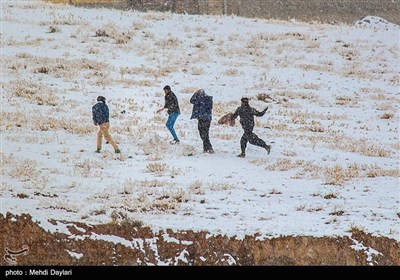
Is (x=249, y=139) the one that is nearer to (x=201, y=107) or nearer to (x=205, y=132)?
(x=205, y=132)

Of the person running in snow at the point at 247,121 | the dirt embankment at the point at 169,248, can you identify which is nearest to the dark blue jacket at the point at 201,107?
the person running in snow at the point at 247,121

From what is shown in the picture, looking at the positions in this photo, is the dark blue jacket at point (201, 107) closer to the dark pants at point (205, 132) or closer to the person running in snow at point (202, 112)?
the person running in snow at point (202, 112)

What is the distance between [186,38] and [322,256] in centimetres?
2710

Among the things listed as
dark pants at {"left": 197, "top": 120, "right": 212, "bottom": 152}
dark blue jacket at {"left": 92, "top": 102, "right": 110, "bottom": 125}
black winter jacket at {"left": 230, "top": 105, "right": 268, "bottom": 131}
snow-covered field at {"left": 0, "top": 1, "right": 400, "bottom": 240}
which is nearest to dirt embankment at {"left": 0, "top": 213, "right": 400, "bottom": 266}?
snow-covered field at {"left": 0, "top": 1, "right": 400, "bottom": 240}

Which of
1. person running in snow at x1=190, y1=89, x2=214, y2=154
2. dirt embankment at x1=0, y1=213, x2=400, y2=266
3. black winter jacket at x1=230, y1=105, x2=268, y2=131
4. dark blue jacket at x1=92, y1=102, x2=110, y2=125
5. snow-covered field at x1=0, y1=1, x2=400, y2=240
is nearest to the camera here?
dirt embankment at x1=0, y1=213, x2=400, y2=266

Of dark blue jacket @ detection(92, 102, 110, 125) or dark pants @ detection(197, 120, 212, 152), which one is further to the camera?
dark pants @ detection(197, 120, 212, 152)

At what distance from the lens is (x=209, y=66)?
29078 millimetres

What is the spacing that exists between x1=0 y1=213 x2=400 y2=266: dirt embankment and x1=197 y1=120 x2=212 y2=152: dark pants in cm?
745

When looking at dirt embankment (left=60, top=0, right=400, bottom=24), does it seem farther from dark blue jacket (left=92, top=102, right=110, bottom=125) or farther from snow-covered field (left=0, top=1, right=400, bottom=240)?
dark blue jacket (left=92, top=102, right=110, bottom=125)

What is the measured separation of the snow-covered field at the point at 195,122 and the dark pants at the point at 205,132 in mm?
356

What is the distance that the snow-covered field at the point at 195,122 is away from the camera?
1135cm

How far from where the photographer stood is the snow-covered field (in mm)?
11352

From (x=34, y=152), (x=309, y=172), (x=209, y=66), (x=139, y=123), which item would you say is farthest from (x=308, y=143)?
(x=209, y=66)
